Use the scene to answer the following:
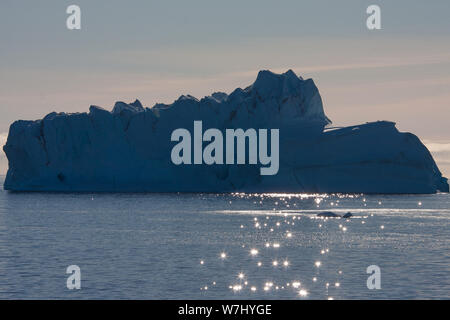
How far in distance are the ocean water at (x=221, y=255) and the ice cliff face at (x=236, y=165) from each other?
22.3 meters

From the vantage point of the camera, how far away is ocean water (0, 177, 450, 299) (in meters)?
25.8

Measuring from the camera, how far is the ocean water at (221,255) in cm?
2583

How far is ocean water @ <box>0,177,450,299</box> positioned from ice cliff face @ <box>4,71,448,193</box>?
22254 mm

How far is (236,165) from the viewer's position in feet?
293

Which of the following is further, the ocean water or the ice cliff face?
the ice cliff face

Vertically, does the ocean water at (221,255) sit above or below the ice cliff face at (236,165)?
below

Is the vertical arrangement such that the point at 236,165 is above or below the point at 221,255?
above

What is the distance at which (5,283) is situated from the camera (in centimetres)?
2661

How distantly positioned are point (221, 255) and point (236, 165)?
53.0 meters

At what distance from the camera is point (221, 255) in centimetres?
3638

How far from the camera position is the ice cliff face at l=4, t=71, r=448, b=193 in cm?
8962

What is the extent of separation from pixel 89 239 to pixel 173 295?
792 inches

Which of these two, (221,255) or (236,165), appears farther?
(236,165)

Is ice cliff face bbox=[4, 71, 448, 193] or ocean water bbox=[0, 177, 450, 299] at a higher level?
ice cliff face bbox=[4, 71, 448, 193]
